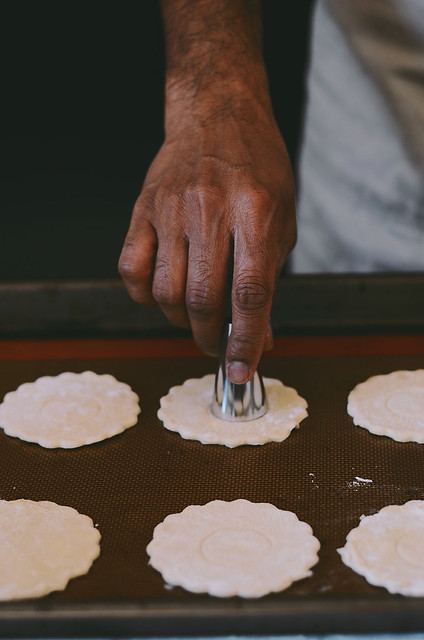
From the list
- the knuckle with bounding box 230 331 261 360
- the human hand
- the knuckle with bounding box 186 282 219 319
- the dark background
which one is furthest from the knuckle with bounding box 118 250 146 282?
the dark background

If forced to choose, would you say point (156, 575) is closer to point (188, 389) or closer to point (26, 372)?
point (188, 389)

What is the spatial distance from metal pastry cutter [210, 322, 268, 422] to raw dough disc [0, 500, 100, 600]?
35 cm

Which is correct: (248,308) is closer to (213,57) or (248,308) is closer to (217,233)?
(217,233)

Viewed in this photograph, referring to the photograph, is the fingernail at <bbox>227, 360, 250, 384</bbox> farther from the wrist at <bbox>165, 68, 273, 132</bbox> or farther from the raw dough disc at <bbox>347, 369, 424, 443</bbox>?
the wrist at <bbox>165, 68, 273, 132</bbox>

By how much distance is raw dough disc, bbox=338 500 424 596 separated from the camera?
0.87m

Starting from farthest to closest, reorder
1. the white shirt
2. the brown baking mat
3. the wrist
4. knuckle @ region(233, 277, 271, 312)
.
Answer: the white shirt → the wrist → knuckle @ region(233, 277, 271, 312) → the brown baking mat

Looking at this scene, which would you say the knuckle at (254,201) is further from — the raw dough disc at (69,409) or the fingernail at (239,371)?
the raw dough disc at (69,409)

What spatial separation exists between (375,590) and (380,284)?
Answer: 2.71ft

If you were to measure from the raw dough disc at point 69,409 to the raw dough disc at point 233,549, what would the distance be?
0.28 meters

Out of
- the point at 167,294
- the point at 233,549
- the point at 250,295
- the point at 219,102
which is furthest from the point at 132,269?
the point at 233,549

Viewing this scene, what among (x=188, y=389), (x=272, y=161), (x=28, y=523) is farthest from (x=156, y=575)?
(x=272, y=161)

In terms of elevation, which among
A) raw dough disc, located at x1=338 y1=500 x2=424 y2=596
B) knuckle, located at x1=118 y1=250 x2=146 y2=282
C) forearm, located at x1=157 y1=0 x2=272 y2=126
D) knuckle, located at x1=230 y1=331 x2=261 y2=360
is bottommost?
raw dough disc, located at x1=338 y1=500 x2=424 y2=596

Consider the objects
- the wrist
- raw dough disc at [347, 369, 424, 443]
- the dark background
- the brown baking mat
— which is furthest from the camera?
the dark background

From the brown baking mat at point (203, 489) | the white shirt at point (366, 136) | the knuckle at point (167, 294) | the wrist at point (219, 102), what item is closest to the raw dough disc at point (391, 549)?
the brown baking mat at point (203, 489)
